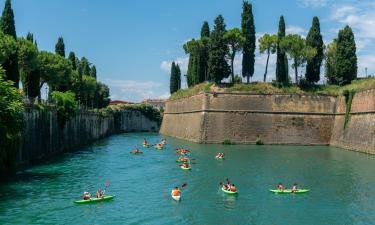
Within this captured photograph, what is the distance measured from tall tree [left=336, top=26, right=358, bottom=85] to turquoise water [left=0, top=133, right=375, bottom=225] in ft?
61.2

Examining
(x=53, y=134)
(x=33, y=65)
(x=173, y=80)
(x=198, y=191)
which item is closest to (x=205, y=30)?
(x=173, y=80)

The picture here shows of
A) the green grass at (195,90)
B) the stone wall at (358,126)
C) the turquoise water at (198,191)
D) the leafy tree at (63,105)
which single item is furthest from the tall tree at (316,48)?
the leafy tree at (63,105)

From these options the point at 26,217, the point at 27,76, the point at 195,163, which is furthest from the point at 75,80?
the point at 26,217

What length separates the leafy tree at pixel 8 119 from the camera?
28281 mm

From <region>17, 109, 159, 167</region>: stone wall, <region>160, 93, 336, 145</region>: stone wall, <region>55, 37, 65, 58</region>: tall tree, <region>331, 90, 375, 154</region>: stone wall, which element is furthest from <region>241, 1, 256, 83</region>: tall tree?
<region>55, 37, 65, 58</region>: tall tree

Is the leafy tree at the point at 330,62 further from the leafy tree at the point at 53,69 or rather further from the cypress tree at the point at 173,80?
the cypress tree at the point at 173,80

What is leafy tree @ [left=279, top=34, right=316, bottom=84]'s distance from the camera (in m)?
65.3

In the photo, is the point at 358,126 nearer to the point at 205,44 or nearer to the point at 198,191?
the point at 198,191

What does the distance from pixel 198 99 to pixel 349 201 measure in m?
43.5

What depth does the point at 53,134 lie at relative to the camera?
155ft

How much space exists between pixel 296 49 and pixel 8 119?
4575cm

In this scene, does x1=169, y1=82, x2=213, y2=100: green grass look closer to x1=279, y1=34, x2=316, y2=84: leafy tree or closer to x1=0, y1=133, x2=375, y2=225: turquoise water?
x1=279, y1=34, x2=316, y2=84: leafy tree

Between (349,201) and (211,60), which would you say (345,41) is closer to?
(211,60)

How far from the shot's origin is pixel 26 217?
74.3ft
